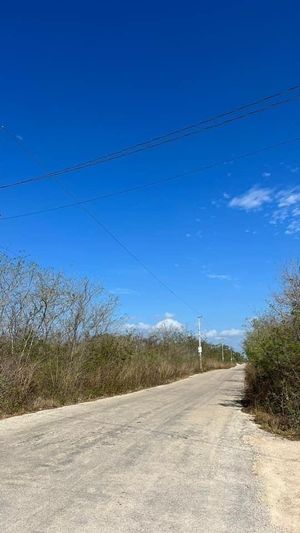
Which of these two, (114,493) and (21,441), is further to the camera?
(21,441)

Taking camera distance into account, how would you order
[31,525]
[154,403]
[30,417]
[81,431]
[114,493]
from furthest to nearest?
[154,403] < [30,417] < [81,431] < [114,493] < [31,525]

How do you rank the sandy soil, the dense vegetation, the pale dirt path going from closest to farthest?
1. the pale dirt path
2. the sandy soil
3. the dense vegetation

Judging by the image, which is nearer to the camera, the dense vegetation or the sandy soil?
the sandy soil

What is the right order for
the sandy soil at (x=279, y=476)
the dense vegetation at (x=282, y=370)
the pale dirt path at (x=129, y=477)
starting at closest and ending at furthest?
the pale dirt path at (x=129, y=477), the sandy soil at (x=279, y=476), the dense vegetation at (x=282, y=370)

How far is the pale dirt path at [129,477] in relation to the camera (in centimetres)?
553

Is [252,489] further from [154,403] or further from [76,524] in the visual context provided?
[154,403]

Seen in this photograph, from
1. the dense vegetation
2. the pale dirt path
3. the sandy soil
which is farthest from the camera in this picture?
the dense vegetation

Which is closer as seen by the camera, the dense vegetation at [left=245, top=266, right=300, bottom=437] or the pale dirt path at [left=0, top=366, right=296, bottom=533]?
the pale dirt path at [left=0, top=366, right=296, bottom=533]

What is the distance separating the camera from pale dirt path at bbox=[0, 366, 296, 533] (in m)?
5.53

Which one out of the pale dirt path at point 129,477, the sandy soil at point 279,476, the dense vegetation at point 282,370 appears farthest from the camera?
the dense vegetation at point 282,370

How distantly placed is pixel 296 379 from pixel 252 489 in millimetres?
6256

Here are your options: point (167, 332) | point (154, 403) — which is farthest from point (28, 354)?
point (167, 332)

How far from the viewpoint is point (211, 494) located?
22.2ft

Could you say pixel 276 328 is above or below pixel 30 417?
above
